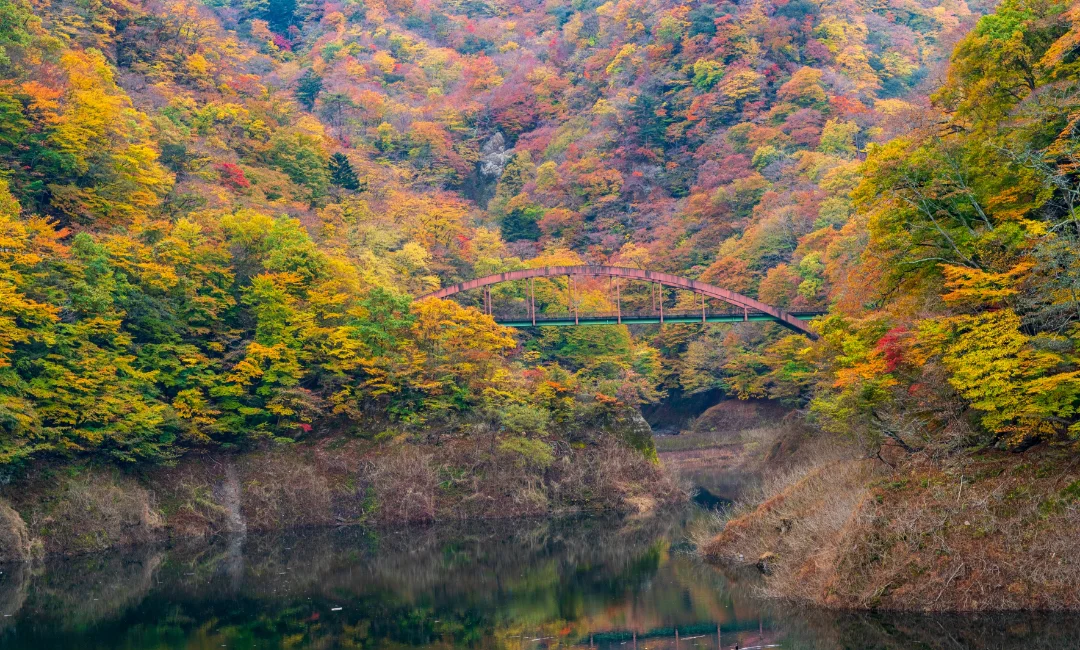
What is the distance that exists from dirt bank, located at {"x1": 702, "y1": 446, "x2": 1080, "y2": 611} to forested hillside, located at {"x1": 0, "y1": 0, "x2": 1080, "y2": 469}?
3.04ft

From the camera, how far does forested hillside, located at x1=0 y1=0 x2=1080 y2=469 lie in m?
23.7

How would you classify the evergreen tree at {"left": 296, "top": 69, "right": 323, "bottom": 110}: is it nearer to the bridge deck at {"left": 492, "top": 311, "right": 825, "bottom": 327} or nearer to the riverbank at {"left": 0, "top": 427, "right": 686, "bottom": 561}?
the bridge deck at {"left": 492, "top": 311, "right": 825, "bottom": 327}

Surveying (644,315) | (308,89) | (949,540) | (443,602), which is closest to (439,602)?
(443,602)

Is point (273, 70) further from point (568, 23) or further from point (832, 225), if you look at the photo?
point (832, 225)

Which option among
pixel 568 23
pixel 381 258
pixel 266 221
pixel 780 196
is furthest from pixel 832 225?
pixel 568 23

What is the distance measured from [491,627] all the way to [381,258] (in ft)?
126

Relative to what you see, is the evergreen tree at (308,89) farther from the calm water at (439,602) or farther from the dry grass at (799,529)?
the dry grass at (799,529)

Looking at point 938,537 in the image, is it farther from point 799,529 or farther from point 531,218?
point 531,218

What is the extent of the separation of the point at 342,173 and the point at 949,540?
177 ft

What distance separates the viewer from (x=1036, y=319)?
2106cm

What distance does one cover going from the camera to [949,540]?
2033 centimetres

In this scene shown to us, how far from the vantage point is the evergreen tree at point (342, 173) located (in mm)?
68188

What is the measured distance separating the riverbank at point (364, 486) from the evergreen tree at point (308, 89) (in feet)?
Result: 192

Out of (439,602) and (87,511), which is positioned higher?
(87,511)
